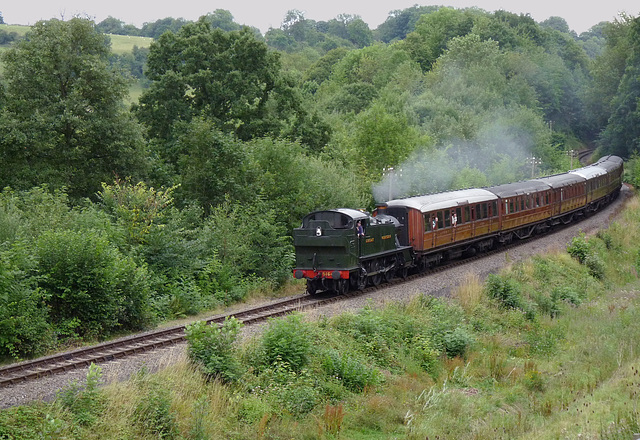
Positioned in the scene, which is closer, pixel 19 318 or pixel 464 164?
pixel 19 318

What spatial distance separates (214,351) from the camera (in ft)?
49.0

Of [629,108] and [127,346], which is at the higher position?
[127,346]

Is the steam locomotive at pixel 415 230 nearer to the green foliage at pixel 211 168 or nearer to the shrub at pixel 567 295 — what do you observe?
the shrub at pixel 567 295

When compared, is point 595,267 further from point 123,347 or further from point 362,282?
point 123,347

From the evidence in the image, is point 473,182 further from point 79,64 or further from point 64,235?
point 64,235

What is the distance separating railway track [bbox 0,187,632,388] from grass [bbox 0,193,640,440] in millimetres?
2467

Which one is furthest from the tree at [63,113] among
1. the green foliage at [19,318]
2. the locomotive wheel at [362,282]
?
the green foliage at [19,318]

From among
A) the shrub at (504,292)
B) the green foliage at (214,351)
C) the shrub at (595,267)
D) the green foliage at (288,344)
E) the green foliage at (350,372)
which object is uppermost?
the green foliage at (214,351)

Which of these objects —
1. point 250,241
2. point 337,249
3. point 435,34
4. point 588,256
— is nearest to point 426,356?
point 337,249

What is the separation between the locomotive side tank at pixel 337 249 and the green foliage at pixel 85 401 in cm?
1160

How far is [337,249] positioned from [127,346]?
8.18 meters

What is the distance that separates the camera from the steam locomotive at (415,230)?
23469mm

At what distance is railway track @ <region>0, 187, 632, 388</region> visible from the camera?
14.9m

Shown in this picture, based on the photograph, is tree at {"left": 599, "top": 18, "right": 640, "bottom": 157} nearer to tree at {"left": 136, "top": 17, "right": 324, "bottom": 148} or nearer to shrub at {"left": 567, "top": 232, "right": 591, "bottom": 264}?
shrub at {"left": 567, "top": 232, "right": 591, "bottom": 264}
